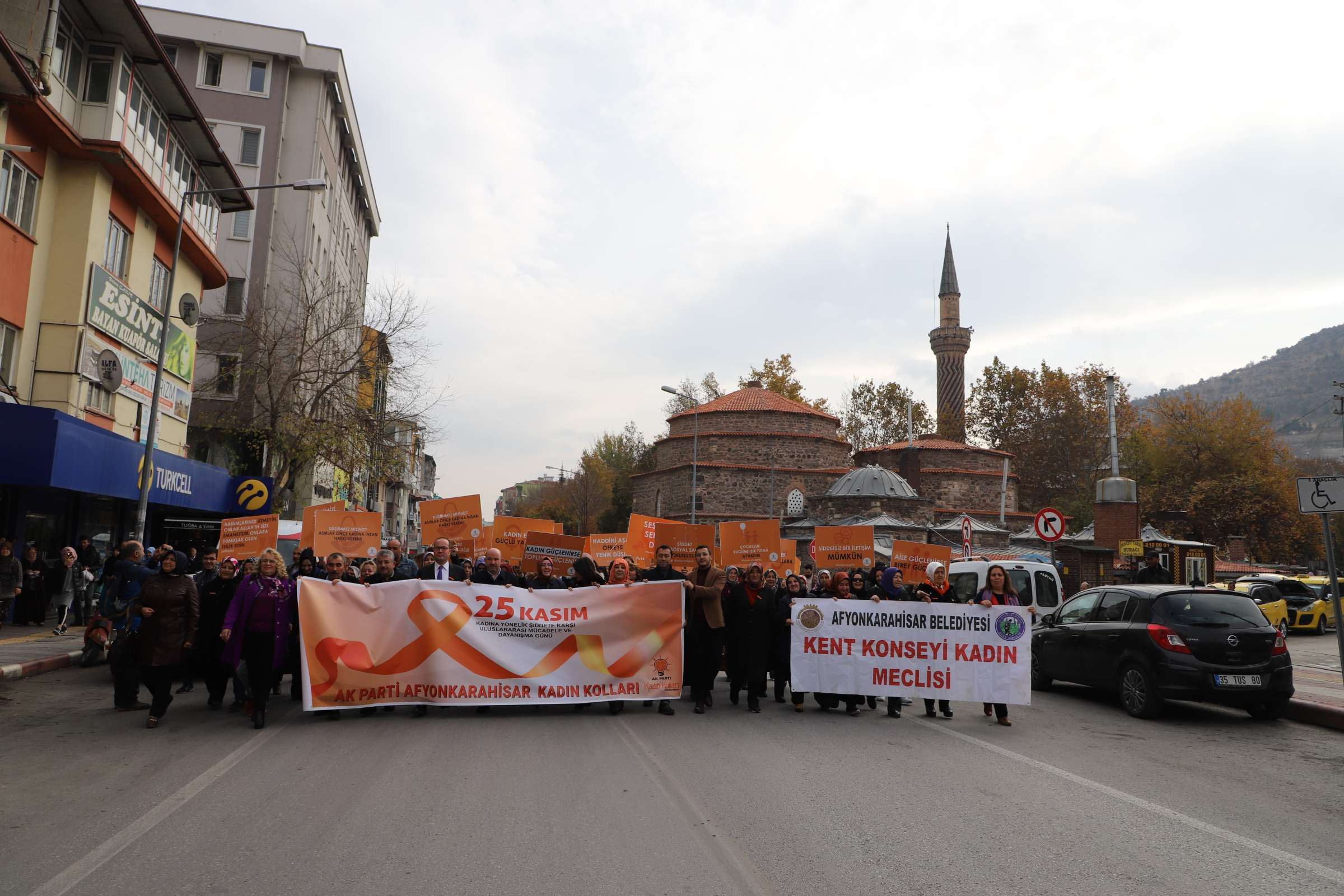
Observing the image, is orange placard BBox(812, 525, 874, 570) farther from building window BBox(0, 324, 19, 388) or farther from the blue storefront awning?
building window BBox(0, 324, 19, 388)

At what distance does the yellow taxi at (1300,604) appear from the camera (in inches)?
981

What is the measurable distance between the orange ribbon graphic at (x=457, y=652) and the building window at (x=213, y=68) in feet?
124

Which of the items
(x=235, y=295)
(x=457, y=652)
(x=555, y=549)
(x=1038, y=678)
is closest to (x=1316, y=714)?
(x=1038, y=678)

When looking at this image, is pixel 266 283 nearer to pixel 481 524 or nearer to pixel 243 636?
pixel 481 524

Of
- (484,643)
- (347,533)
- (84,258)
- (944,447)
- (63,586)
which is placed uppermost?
(944,447)

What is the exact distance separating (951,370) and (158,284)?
6038cm

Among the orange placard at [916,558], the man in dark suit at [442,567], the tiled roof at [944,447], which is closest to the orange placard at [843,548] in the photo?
the orange placard at [916,558]

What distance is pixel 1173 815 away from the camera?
234 inches

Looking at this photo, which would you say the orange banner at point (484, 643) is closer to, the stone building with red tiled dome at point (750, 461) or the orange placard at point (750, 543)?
the orange placard at point (750, 543)

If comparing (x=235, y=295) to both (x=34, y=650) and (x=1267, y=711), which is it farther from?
(x=1267, y=711)

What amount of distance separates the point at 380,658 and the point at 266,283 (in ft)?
106

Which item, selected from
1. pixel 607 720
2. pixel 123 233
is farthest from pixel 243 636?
pixel 123 233

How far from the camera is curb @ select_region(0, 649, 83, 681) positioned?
36.0 feet

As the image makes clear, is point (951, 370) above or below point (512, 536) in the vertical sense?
above
